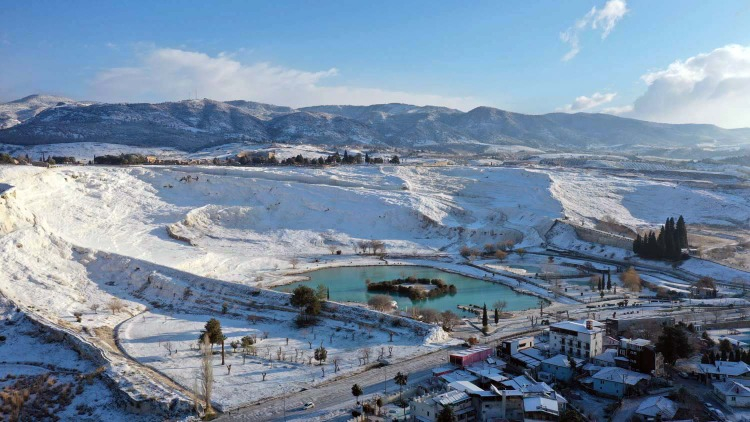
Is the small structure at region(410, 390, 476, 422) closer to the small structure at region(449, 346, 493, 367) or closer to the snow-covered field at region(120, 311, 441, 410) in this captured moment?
the small structure at region(449, 346, 493, 367)

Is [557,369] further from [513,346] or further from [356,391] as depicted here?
[356,391]

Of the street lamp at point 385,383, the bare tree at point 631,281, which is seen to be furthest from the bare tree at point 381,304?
the bare tree at point 631,281

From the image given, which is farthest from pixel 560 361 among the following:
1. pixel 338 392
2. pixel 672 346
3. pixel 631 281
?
pixel 631 281

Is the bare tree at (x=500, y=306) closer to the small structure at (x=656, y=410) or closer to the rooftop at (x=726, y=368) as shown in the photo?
the rooftop at (x=726, y=368)

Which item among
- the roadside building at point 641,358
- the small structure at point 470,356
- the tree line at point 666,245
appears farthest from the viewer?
the tree line at point 666,245

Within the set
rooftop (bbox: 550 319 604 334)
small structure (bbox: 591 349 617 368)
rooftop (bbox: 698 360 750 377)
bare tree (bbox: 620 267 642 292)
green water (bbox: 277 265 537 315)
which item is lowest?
green water (bbox: 277 265 537 315)

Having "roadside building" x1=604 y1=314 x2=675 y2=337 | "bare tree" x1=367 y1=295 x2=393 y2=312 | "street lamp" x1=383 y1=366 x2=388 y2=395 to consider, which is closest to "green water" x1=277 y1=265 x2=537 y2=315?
"bare tree" x1=367 y1=295 x2=393 y2=312
